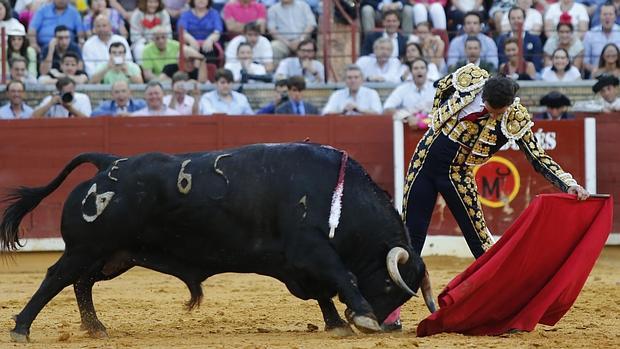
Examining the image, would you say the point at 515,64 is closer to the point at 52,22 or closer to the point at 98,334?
the point at 52,22

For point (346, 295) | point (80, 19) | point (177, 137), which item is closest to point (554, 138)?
point (177, 137)

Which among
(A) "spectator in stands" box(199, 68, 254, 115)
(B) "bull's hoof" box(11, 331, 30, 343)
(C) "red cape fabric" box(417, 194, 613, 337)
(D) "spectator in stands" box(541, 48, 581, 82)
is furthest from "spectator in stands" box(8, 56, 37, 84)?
(C) "red cape fabric" box(417, 194, 613, 337)

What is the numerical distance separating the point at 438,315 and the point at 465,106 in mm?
970

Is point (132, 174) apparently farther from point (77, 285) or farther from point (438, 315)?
point (438, 315)

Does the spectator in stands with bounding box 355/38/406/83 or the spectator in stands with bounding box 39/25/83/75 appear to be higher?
the spectator in stands with bounding box 39/25/83/75

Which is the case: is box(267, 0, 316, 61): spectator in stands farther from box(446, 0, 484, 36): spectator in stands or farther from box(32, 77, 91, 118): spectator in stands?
box(32, 77, 91, 118): spectator in stands

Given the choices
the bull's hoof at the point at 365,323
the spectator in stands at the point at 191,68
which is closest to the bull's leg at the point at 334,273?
the bull's hoof at the point at 365,323

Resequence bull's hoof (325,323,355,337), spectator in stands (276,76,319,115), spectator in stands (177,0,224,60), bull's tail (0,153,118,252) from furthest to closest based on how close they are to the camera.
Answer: spectator in stands (177,0,224,60) → spectator in stands (276,76,319,115) → bull's tail (0,153,118,252) → bull's hoof (325,323,355,337)

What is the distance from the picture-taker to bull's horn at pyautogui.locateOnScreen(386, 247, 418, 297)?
579cm

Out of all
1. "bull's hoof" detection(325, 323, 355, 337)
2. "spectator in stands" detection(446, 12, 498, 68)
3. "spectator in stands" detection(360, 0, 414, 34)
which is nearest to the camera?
"bull's hoof" detection(325, 323, 355, 337)

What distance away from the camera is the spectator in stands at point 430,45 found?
11.3 metres

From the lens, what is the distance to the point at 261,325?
22.2ft

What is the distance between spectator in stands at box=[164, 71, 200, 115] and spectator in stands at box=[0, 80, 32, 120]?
1159 millimetres

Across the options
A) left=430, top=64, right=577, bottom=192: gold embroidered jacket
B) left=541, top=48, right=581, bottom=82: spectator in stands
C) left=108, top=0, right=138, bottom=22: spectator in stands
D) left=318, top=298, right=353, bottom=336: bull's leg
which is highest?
left=108, top=0, right=138, bottom=22: spectator in stands
